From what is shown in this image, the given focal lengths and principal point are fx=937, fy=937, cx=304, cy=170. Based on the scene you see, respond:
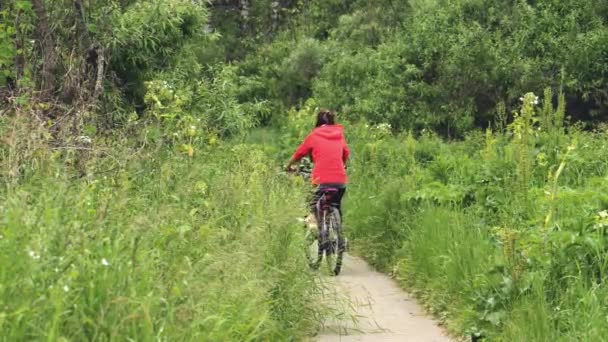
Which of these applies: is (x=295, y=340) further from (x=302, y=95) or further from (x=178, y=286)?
(x=302, y=95)

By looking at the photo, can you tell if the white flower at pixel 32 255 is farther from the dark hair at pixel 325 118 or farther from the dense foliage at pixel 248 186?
the dark hair at pixel 325 118

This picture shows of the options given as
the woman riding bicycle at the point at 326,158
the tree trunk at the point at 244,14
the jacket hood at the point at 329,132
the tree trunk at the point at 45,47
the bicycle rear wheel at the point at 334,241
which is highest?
the tree trunk at the point at 45,47

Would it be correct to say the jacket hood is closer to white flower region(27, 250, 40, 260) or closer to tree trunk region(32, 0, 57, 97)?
tree trunk region(32, 0, 57, 97)

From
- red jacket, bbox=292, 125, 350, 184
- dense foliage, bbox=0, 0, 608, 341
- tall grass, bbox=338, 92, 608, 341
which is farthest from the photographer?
red jacket, bbox=292, 125, 350, 184

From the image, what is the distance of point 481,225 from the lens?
8914mm

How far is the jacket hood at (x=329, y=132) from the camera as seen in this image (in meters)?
10.3

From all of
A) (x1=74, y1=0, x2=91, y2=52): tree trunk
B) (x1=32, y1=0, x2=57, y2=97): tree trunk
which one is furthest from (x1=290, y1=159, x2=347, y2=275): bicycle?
(x1=32, y1=0, x2=57, y2=97): tree trunk

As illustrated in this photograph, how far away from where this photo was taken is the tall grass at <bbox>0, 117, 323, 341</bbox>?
4160 mm

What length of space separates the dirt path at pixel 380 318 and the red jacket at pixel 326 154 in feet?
3.60

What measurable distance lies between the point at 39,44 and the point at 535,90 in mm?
10324

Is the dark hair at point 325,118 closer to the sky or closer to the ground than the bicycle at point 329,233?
closer to the sky

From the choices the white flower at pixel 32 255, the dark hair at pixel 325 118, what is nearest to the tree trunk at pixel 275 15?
the dark hair at pixel 325 118

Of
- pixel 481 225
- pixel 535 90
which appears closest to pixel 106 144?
pixel 481 225

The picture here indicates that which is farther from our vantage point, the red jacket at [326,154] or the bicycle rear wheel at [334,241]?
the red jacket at [326,154]
